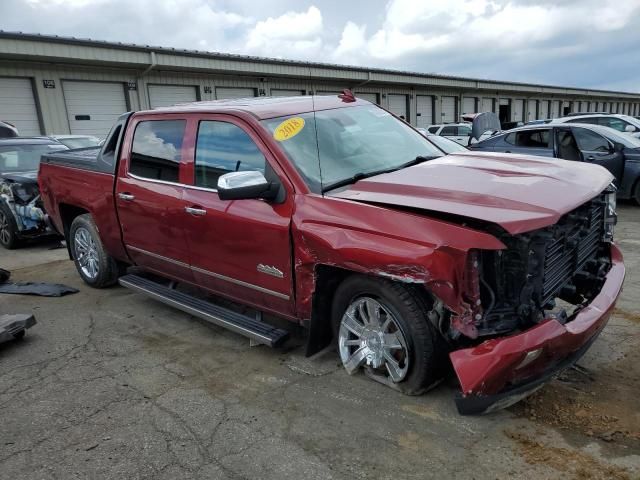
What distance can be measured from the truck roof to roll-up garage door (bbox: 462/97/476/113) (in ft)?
111

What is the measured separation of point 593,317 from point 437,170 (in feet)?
4.19

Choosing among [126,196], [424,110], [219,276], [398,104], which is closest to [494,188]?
[219,276]

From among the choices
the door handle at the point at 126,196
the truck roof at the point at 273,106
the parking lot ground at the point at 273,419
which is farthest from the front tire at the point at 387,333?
the door handle at the point at 126,196

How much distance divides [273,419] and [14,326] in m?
2.55

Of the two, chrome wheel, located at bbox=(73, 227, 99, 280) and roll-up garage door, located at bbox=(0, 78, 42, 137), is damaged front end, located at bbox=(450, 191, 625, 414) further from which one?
roll-up garage door, located at bbox=(0, 78, 42, 137)

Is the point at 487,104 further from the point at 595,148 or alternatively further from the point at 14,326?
the point at 14,326

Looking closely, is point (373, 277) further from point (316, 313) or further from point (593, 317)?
point (593, 317)

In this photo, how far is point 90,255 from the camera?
18.1 feet

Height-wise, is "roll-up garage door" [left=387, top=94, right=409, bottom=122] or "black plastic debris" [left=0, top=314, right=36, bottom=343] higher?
"roll-up garage door" [left=387, top=94, right=409, bottom=122]

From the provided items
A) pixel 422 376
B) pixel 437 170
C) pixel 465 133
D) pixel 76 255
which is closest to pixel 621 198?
pixel 437 170

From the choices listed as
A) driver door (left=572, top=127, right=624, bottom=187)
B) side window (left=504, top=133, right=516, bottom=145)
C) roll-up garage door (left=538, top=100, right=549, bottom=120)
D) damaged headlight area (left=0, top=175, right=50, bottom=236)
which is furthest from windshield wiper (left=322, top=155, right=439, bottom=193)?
roll-up garage door (left=538, top=100, right=549, bottom=120)

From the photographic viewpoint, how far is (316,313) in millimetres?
3207

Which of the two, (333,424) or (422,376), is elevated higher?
(422,376)

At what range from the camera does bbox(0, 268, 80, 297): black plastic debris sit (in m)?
5.47
